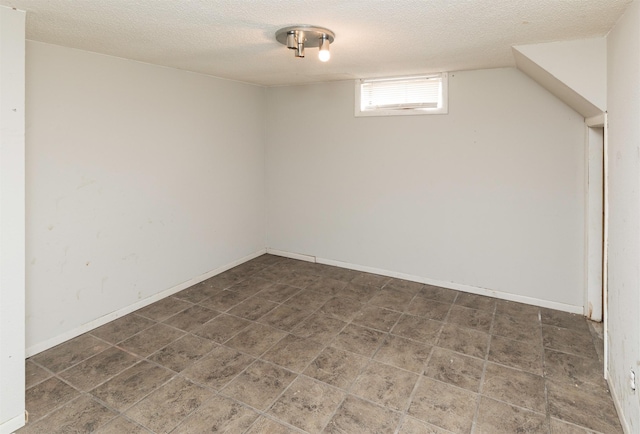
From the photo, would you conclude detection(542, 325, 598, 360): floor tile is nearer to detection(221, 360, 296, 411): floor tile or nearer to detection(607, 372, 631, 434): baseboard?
detection(607, 372, 631, 434): baseboard

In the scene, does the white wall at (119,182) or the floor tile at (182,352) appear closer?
the floor tile at (182,352)

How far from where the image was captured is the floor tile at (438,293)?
362 cm

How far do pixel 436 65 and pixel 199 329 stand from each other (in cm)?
304

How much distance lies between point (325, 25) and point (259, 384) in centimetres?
222

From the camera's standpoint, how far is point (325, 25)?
2270 millimetres

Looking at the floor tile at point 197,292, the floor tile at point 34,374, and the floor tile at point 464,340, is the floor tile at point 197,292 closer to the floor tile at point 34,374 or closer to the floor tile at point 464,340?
the floor tile at point 34,374

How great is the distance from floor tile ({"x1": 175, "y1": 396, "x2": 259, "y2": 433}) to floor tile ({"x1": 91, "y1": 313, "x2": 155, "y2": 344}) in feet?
3.79

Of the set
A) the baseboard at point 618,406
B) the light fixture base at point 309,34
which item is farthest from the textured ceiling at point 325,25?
the baseboard at point 618,406

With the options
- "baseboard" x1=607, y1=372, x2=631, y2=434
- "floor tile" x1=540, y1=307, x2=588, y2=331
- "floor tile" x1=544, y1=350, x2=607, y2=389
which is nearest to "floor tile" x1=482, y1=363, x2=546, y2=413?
"floor tile" x1=544, y1=350, x2=607, y2=389

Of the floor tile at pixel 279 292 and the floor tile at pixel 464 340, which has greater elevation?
the floor tile at pixel 279 292

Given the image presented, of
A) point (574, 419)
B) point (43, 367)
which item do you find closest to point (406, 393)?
point (574, 419)

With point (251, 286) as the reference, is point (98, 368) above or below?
below

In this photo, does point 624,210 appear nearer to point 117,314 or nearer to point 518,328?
point 518,328

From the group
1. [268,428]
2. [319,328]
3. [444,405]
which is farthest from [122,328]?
[444,405]
